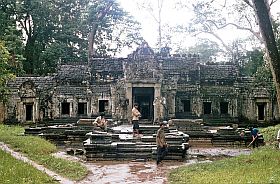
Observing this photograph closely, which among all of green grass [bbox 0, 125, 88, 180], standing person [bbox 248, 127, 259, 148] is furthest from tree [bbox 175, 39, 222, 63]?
green grass [bbox 0, 125, 88, 180]

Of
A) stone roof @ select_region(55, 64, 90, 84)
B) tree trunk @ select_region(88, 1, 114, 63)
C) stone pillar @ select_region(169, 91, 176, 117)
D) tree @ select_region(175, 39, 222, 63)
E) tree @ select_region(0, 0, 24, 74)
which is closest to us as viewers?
stone pillar @ select_region(169, 91, 176, 117)

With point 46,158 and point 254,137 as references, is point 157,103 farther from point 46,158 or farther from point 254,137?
point 46,158

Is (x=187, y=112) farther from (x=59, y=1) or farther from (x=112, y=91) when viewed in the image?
(x=59, y=1)

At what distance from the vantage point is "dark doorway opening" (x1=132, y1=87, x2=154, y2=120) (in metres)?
33.8

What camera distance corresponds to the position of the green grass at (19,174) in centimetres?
1136

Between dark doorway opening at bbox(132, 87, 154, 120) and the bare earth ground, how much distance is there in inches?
560

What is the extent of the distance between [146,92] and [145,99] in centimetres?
99

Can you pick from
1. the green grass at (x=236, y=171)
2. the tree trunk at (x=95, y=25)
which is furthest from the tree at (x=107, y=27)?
the green grass at (x=236, y=171)

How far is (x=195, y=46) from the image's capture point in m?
80.4

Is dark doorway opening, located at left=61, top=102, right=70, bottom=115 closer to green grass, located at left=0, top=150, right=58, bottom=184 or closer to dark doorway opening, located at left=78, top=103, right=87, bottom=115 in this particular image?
dark doorway opening, located at left=78, top=103, right=87, bottom=115

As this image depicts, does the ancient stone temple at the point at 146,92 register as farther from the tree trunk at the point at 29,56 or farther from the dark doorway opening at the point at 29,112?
the tree trunk at the point at 29,56

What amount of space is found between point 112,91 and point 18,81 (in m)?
8.35

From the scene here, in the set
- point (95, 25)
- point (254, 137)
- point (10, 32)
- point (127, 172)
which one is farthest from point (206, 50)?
point (127, 172)

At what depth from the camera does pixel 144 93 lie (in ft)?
112
